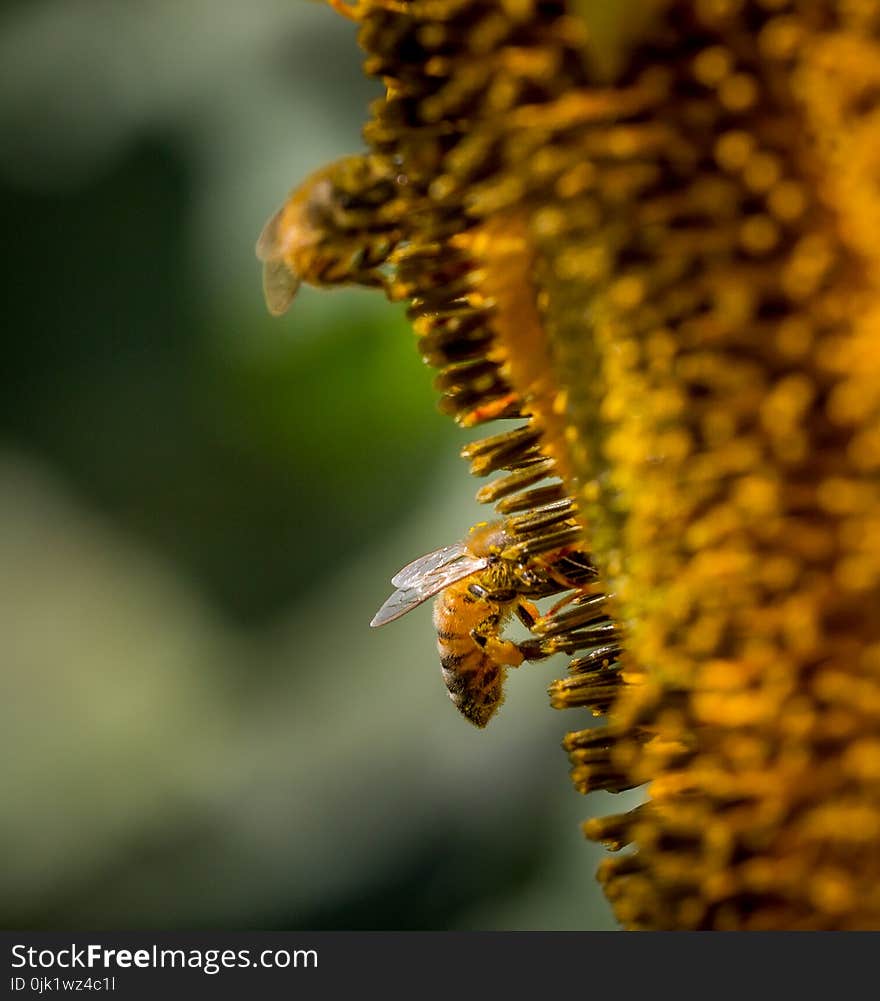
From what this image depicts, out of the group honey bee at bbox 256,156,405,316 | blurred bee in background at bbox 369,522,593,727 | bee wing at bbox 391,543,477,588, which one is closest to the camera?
honey bee at bbox 256,156,405,316

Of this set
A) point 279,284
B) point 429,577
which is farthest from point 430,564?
point 279,284

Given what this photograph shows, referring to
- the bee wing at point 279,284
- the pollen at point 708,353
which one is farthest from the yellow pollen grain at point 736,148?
the bee wing at point 279,284

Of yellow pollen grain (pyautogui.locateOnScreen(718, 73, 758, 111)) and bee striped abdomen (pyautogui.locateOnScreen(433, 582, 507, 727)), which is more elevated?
yellow pollen grain (pyautogui.locateOnScreen(718, 73, 758, 111))

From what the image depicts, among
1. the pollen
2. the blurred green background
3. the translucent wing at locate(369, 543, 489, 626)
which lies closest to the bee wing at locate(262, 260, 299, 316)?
the pollen

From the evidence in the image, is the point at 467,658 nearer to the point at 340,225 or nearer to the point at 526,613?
the point at 526,613

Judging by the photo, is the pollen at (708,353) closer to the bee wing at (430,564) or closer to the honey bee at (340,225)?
the honey bee at (340,225)

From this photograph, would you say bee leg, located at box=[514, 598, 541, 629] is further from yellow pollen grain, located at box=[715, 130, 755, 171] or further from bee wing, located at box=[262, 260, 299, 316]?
yellow pollen grain, located at box=[715, 130, 755, 171]

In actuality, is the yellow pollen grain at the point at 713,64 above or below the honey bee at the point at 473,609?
above

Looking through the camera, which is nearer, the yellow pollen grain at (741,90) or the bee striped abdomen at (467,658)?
the yellow pollen grain at (741,90)
